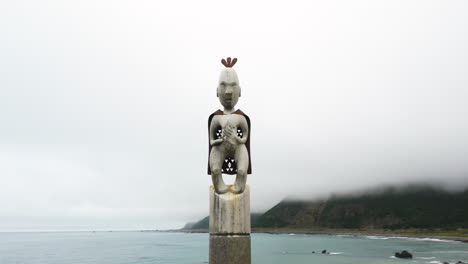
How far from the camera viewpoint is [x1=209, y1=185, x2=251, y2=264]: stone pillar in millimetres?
6520

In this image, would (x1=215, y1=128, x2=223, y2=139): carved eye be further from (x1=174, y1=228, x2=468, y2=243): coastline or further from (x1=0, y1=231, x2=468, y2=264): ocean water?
(x1=174, y1=228, x2=468, y2=243): coastline

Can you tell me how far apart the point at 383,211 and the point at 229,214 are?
537ft

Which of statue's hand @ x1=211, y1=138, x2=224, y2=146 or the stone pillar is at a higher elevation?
statue's hand @ x1=211, y1=138, x2=224, y2=146

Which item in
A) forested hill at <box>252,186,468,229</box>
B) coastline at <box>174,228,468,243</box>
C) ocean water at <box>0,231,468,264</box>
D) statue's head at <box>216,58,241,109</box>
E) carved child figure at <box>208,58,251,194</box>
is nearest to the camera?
carved child figure at <box>208,58,251,194</box>

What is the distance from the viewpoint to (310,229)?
175 m

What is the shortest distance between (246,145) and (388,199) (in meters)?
174

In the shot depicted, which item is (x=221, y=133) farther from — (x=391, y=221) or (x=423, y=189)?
(x=423, y=189)

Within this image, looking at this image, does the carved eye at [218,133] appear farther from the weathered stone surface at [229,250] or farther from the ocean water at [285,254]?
the ocean water at [285,254]

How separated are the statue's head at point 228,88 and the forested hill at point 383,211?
139 metres

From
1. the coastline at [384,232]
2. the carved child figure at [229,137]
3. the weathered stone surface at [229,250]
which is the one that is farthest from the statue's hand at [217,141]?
the coastline at [384,232]

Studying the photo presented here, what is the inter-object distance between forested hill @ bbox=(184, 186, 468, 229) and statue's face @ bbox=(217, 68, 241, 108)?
139 m

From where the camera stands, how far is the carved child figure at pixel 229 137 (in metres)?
6.90

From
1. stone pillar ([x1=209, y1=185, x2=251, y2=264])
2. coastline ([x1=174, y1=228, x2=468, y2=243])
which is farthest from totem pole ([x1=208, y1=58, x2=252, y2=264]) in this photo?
coastline ([x1=174, y1=228, x2=468, y2=243])

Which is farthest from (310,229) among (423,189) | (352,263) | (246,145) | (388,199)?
(246,145)
